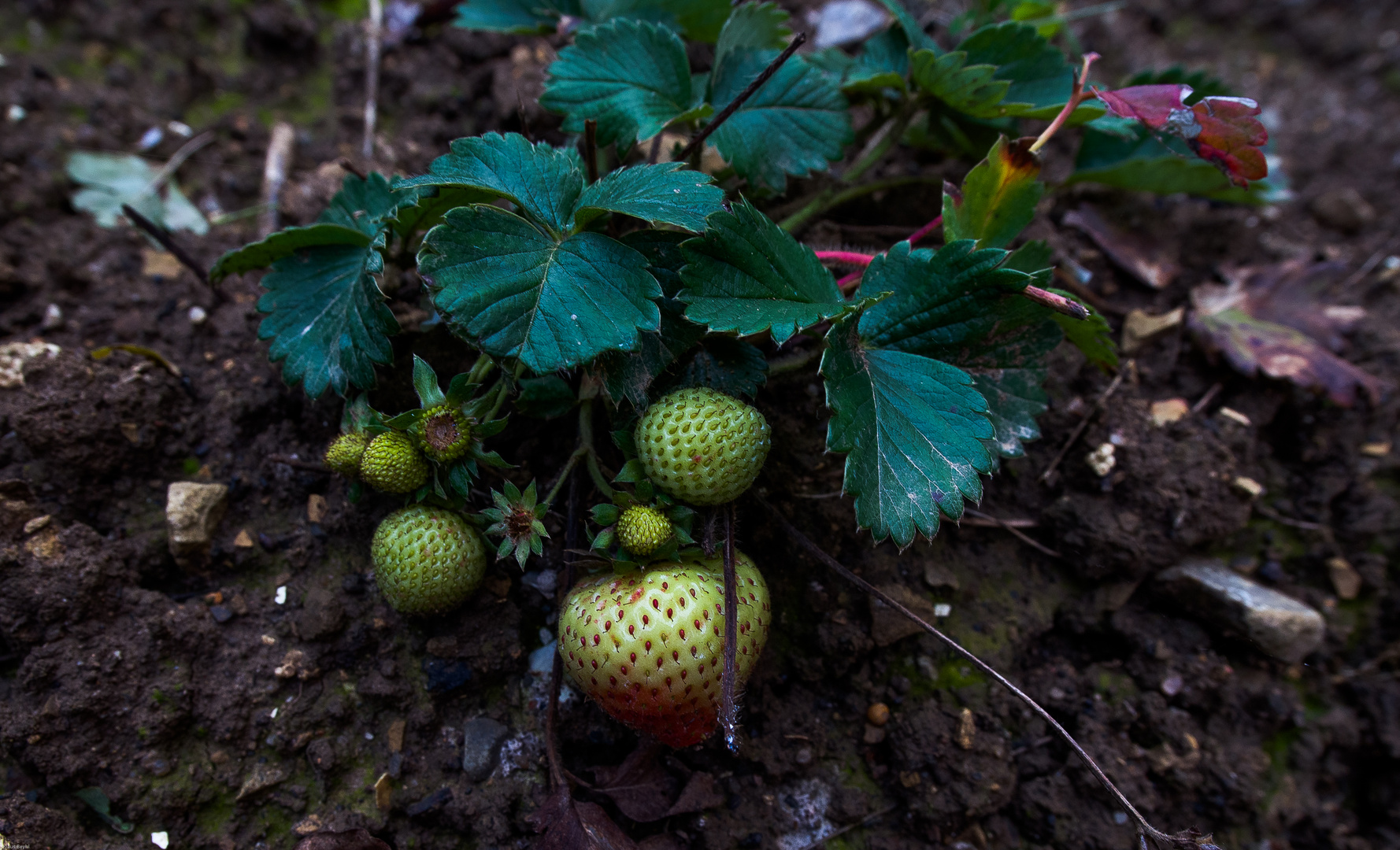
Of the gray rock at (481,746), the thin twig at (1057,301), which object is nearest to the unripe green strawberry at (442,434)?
the gray rock at (481,746)

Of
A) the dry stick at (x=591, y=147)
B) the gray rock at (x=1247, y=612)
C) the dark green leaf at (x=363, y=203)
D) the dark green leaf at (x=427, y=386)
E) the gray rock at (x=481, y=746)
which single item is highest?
the dry stick at (x=591, y=147)

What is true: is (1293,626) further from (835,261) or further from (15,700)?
(15,700)

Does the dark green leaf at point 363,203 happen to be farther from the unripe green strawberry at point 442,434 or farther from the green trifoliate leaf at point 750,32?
the green trifoliate leaf at point 750,32

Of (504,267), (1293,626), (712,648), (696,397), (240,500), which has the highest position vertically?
(504,267)

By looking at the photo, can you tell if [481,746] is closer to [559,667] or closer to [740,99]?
[559,667]

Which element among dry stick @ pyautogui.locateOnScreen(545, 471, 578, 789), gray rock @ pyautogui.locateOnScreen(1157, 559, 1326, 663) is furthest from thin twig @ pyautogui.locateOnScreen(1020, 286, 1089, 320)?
dry stick @ pyautogui.locateOnScreen(545, 471, 578, 789)

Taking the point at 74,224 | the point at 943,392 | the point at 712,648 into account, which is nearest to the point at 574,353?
the point at 712,648
